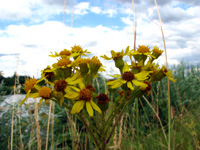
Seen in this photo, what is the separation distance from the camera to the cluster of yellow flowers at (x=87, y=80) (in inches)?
45.8

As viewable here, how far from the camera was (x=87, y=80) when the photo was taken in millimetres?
1361

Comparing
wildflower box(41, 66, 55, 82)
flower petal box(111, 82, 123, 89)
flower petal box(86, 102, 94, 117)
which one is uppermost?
wildflower box(41, 66, 55, 82)

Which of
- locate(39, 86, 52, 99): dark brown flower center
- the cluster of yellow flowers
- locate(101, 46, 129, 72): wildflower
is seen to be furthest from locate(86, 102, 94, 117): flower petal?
locate(101, 46, 129, 72): wildflower

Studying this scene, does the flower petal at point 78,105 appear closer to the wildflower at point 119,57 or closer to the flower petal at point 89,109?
the flower petal at point 89,109

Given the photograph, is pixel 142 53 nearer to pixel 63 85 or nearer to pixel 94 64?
pixel 94 64

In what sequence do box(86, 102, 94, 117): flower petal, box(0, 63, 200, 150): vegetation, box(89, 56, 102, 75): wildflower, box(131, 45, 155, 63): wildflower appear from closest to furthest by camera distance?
box(86, 102, 94, 117): flower petal → box(89, 56, 102, 75): wildflower → box(131, 45, 155, 63): wildflower → box(0, 63, 200, 150): vegetation

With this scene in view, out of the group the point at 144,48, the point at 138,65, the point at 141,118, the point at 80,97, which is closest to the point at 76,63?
the point at 80,97

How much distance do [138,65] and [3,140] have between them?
2652 millimetres

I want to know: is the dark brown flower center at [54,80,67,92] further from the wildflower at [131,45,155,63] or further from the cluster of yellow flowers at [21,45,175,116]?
the wildflower at [131,45,155,63]

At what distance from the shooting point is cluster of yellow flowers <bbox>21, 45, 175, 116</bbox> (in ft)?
3.82

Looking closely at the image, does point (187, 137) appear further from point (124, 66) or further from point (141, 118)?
point (124, 66)

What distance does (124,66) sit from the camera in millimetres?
1381

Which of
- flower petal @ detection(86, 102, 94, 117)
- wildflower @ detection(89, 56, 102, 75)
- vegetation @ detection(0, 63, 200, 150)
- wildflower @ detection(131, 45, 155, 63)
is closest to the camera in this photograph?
flower petal @ detection(86, 102, 94, 117)

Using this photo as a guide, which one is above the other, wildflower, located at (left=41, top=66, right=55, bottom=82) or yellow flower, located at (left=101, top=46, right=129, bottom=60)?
yellow flower, located at (left=101, top=46, right=129, bottom=60)
